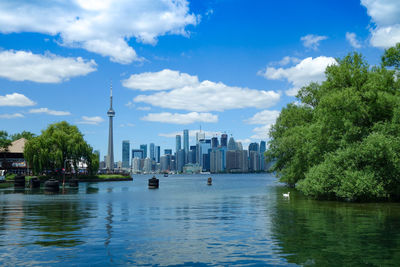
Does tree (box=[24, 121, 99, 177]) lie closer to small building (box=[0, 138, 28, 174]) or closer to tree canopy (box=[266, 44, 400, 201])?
small building (box=[0, 138, 28, 174])

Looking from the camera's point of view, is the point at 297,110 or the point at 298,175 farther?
the point at 297,110

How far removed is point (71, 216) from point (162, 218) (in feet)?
23.1

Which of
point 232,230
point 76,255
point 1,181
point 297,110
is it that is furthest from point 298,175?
point 1,181

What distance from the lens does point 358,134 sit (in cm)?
3988

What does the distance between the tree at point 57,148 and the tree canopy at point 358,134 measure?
7849cm

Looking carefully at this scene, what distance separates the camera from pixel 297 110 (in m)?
68.2

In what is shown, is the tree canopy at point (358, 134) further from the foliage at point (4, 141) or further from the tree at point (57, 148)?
the foliage at point (4, 141)

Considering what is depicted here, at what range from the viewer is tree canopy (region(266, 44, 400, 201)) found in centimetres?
3566

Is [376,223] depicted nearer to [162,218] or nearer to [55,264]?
[162,218]

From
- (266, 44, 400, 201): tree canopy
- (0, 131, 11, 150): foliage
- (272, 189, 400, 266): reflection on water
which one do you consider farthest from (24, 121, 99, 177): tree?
(272, 189, 400, 266): reflection on water

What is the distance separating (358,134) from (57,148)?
87929 mm

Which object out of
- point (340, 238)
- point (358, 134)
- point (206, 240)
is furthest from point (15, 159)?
point (340, 238)

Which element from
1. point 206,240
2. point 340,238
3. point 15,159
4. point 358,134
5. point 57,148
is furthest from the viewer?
point 15,159

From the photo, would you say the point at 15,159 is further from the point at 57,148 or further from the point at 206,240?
the point at 206,240
